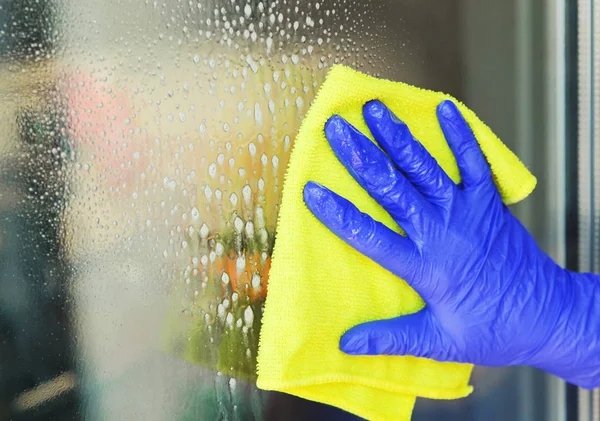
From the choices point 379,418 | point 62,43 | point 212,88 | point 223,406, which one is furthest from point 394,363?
point 62,43

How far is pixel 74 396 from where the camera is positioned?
0.64 meters

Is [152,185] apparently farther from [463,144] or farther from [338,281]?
[463,144]

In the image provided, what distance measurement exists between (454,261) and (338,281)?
199 millimetres

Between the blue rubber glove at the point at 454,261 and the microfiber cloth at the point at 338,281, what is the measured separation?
0.02 meters

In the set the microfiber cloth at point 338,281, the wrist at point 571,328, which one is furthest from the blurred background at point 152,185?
the wrist at point 571,328

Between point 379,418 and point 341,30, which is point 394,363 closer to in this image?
point 379,418

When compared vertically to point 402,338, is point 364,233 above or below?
above

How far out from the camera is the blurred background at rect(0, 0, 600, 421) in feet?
1.96

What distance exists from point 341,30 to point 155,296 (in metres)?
0.50

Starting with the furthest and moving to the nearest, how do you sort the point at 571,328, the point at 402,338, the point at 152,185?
the point at 571,328
the point at 402,338
the point at 152,185

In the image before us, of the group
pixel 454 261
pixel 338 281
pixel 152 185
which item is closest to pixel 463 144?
pixel 454 261

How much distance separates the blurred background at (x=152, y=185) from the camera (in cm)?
60

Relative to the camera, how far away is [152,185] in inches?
26.7

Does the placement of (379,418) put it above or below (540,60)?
below
